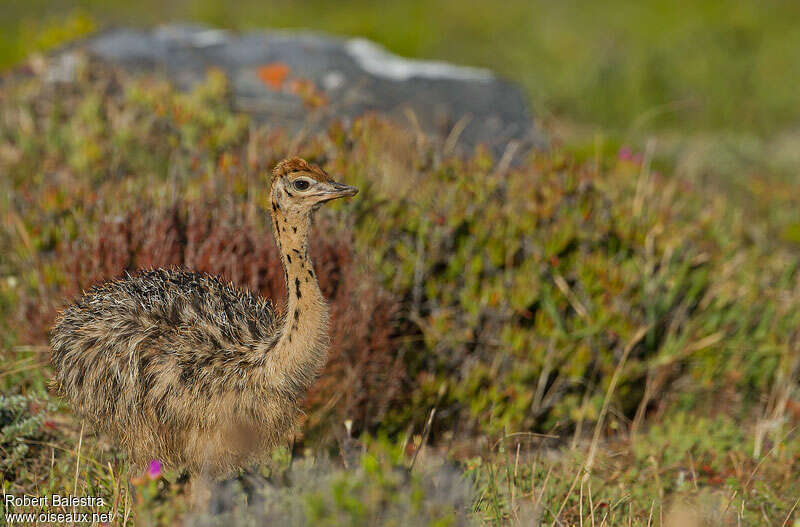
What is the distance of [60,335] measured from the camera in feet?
10.5

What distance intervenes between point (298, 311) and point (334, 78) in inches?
212

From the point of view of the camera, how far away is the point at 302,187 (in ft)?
9.12


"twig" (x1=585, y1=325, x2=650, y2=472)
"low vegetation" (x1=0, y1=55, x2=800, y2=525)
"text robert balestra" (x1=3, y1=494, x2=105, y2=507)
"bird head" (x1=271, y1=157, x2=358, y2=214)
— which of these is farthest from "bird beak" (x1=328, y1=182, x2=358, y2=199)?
"twig" (x1=585, y1=325, x2=650, y2=472)

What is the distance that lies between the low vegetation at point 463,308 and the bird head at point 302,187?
3.21 feet

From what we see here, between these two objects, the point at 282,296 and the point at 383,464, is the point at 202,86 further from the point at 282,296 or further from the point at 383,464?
the point at 383,464

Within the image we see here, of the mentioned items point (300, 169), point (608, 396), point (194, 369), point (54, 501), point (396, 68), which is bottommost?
point (54, 501)

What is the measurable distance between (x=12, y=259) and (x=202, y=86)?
2600 mm

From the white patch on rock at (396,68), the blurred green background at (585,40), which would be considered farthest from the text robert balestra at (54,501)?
the blurred green background at (585,40)

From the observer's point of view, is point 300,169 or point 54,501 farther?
point 54,501

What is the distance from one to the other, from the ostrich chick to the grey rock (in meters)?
4.10

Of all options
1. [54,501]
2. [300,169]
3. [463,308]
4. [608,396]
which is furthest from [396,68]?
[54,501]

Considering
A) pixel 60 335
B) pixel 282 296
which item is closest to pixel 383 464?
pixel 60 335

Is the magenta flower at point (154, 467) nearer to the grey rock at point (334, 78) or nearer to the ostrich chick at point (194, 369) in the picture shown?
the ostrich chick at point (194, 369)

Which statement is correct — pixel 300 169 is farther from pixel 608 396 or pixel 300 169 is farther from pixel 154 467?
pixel 608 396
